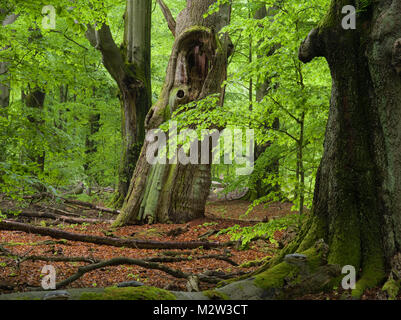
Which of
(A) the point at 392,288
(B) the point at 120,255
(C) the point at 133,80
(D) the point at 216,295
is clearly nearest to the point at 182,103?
(C) the point at 133,80

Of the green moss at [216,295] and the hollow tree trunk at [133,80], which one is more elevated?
the hollow tree trunk at [133,80]

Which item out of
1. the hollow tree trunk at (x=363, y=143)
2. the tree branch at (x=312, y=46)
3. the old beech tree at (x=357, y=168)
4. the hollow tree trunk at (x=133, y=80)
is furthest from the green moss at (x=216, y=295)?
the hollow tree trunk at (x=133, y=80)

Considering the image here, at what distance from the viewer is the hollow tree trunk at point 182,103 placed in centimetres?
880

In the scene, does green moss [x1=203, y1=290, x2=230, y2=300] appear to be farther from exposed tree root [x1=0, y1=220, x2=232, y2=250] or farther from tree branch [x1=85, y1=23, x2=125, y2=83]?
tree branch [x1=85, y1=23, x2=125, y2=83]

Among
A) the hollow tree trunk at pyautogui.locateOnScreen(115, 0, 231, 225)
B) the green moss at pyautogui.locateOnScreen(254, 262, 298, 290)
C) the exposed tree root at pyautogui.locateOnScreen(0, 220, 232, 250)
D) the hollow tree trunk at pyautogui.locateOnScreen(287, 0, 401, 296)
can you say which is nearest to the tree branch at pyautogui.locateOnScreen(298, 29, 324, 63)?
the hollow tree trunk at pyautogui.locateOnScreen(287, 0, 401, 296)

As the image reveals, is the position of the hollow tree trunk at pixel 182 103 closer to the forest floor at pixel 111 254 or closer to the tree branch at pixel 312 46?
the forest floor at pixel 111 254

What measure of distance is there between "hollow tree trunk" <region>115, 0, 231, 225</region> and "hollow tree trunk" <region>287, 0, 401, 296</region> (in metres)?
5.55

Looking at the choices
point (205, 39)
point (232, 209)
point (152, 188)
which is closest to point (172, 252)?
point (152, 188)

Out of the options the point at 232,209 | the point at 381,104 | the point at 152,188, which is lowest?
the point at 232,209

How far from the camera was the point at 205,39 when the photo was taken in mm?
8859

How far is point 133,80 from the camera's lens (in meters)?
10.5

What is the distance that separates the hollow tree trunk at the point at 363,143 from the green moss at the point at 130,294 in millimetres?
1730
